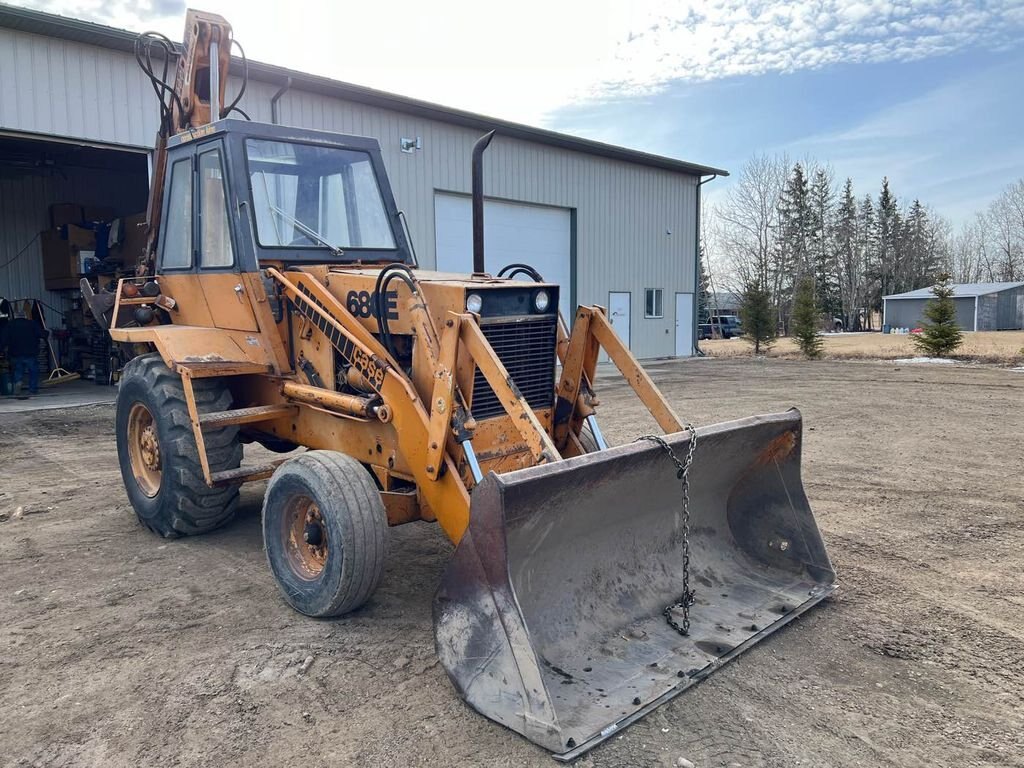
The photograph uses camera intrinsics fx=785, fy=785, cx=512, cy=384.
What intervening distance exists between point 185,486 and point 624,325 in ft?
61.6

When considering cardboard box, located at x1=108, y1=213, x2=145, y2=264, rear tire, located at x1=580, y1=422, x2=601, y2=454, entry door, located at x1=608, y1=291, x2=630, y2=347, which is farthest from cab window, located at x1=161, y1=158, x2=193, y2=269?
entry door, located at x1=608, y1=291, x2=630, y2=347

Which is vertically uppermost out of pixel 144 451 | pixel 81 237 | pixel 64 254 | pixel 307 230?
pixel 81 237

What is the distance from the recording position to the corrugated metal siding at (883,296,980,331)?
165 feet

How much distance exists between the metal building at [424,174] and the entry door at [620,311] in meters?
0.04

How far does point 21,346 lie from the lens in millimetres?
14133

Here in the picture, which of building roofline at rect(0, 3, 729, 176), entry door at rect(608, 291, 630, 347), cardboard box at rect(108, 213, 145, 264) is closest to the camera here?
building roofline at rect(0, 3, 729, 176)

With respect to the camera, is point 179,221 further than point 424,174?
No

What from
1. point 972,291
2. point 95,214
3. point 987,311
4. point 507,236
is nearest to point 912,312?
point 972,291

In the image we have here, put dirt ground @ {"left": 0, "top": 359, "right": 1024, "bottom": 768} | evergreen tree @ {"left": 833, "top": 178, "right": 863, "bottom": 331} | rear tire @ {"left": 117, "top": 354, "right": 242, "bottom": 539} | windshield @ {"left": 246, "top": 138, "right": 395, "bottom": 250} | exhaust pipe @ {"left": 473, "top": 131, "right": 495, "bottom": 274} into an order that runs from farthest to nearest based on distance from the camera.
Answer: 1. evergreen tree @ {"left": 833, "top": 178, "right": 863, "bottom": 331}
2. windshield @ {"left": 246, "top": 138, "right": 395, "bottom": 250}
3. rear tire @ {"left": 117, "top": 354, "right": 242, "bottom": 539}
4. exhaust pipe @ {"left": 473, "top": 131, "right": 495, "bottom": 274}
5. dirt ground @ {"left": 0, "top": 359, "right": 1024, "bottom": 768}

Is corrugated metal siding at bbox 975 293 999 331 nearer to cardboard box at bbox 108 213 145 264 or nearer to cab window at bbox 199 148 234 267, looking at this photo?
cardboard box at bbox 108 213 145 264

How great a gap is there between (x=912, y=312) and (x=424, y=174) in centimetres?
4443

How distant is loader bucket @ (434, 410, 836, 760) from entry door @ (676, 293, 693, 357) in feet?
68.8

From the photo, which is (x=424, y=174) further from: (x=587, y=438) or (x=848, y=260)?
(x=848, y=260)

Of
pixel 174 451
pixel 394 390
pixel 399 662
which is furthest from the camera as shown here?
pixel 174 451
